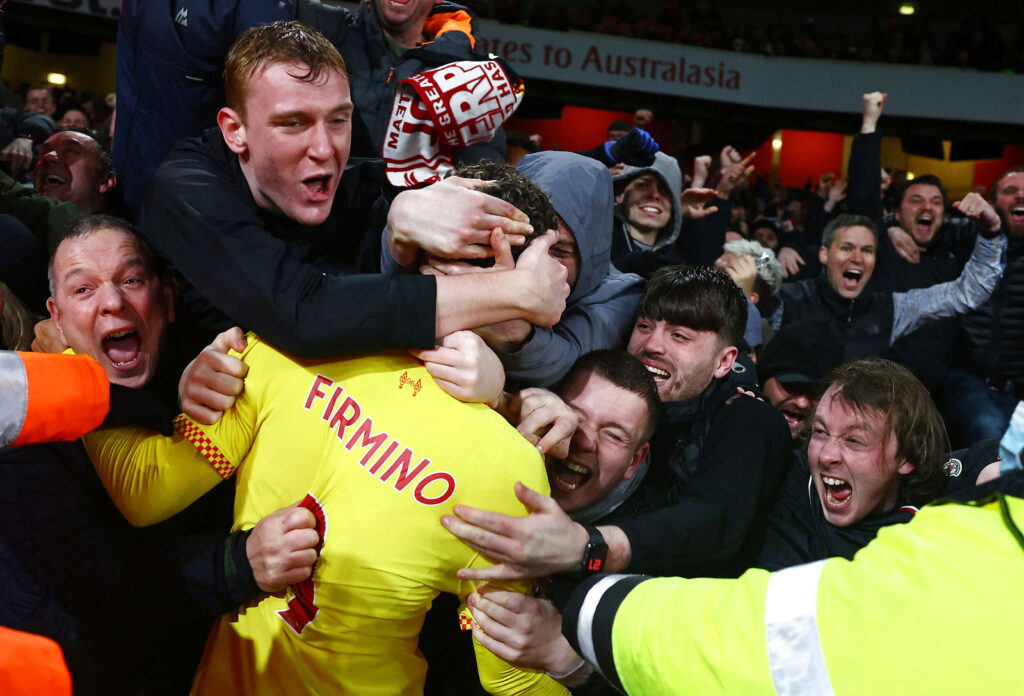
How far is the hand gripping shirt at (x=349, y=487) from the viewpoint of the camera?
167cm

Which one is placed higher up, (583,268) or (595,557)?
(583,268)

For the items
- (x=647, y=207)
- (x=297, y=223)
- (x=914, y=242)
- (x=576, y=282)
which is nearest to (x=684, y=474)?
(x=576, y=282)

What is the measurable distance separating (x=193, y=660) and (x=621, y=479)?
1233mm

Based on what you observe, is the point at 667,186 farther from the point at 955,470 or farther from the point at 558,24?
the point at 558,24

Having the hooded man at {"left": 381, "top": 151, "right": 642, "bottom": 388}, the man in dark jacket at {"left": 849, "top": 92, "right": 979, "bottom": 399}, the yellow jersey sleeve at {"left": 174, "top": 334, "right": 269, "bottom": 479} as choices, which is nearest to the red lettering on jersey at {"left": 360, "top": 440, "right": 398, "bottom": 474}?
the yellow jersey sleeve at {"left": 174, "top": 334, "right": 269, "bottom": 479}

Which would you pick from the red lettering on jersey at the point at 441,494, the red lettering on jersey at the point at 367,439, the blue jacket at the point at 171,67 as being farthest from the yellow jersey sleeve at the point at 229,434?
the blue jacket at the point at 171,67

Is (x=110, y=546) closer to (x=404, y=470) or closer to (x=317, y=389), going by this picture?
(x=317, y=389)

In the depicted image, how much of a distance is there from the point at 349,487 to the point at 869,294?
12.5ft

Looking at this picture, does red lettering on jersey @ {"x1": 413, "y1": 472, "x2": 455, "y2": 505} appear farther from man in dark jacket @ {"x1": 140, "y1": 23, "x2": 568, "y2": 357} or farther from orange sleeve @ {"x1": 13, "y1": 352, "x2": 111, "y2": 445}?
orange sleeve @ {"x1": 13, "y1": 352, "x2": 111, "y2": 445}

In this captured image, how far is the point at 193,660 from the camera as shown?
232 cm

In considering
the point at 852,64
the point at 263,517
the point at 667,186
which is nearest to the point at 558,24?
the point at 852,64

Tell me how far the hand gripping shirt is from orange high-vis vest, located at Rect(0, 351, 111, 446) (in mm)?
546

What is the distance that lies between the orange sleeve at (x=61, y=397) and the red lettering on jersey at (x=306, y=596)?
57 cm

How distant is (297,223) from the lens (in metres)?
2.15
